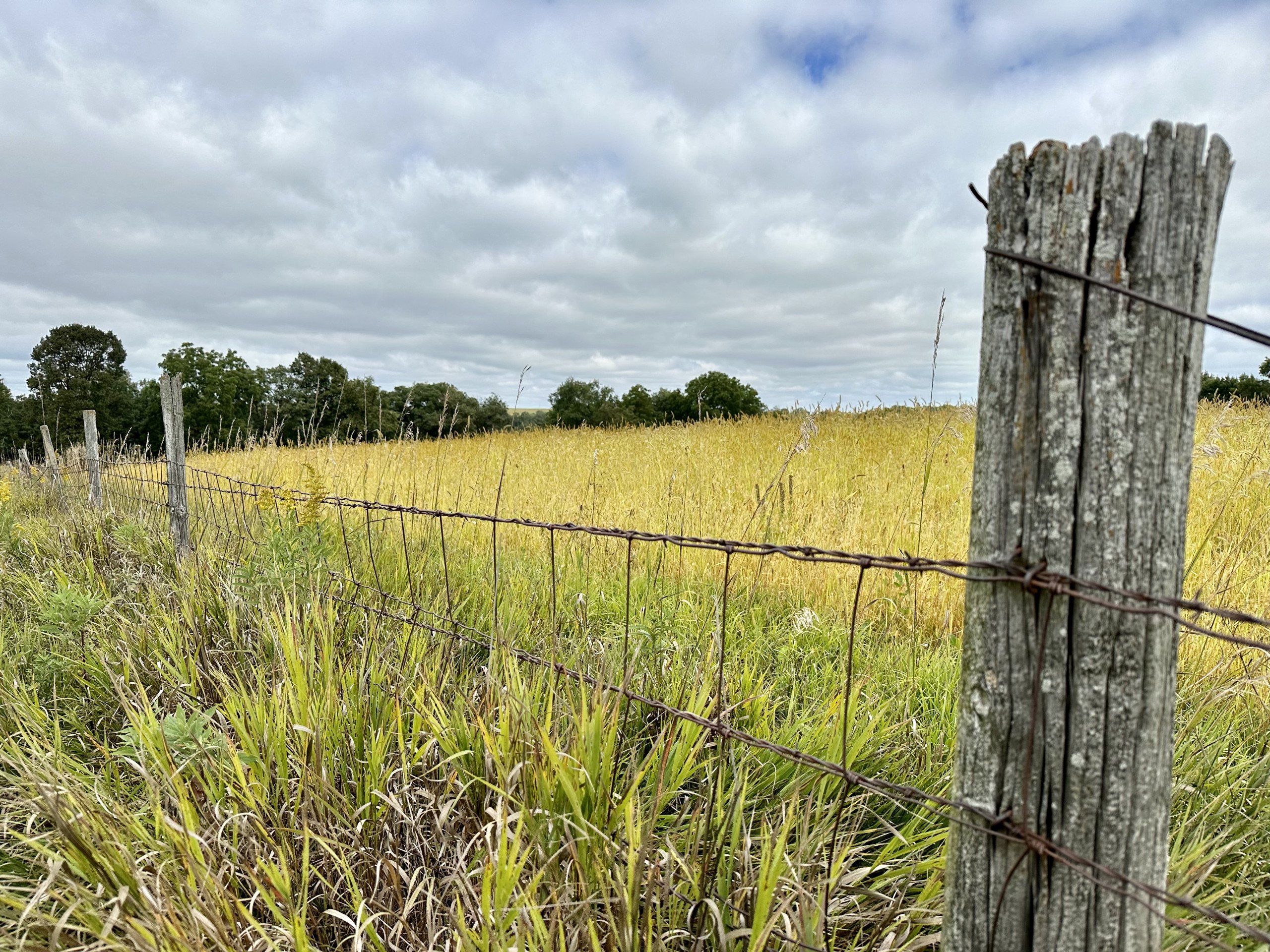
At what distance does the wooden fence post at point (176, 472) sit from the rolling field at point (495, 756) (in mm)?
552

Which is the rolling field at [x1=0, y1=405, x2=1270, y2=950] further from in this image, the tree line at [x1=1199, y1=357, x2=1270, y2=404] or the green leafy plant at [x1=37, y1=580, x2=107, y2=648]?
the tree line at [x1=1199, y1=357, x2=1270, y2=404]

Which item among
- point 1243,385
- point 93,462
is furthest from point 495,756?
point 1243,385

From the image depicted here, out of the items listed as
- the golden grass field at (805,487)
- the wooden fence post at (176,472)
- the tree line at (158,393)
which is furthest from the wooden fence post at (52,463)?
the tree line at (158,393)

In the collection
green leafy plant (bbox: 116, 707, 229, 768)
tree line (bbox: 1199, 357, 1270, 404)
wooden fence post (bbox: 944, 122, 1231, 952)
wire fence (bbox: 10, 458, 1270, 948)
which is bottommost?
green leafy plant (bbox: 116, 707, 229, 768)

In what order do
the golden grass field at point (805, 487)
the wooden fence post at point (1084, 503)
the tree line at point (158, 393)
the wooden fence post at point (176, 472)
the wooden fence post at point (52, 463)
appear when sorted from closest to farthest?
the wooden fence post at point (1084, 503), the golden grass field at point (805, 487), the wooden fence post at point (176, 472), the wooden fence post at point (52, 463), the tree line at point (158, 393)

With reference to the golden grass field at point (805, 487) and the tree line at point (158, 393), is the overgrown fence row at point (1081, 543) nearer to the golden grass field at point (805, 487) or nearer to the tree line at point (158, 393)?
the golden grass field at point (805, 487)

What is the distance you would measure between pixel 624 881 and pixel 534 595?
2.03 m

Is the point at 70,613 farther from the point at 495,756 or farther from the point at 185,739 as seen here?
the point at 495,756

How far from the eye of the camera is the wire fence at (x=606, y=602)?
2.91 feet

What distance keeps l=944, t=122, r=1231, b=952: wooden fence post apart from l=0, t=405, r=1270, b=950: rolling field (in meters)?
0.41

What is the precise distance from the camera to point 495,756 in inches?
67.4

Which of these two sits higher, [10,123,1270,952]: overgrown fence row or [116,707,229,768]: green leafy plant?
[10,123,1270,952]: overgrown fence row

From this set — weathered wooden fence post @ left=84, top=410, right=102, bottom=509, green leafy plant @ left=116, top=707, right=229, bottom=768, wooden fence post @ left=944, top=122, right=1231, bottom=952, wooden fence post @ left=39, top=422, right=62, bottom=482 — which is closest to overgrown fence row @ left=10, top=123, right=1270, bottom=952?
wooden fence post @ left=944, top=122, right=1231, bottom=952

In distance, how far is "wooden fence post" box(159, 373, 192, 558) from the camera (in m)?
4.51
